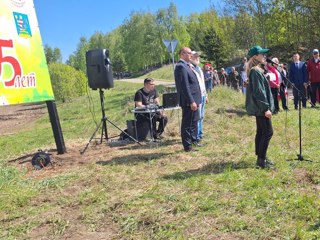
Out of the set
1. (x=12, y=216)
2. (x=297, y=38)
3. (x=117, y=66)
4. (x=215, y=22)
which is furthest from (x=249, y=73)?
(x=117, y=66)

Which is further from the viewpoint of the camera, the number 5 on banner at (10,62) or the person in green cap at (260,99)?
the number 5 on banner at (10,62)

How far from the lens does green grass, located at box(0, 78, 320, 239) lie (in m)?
3.58

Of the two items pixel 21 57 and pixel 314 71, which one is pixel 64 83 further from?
pixel 21 57

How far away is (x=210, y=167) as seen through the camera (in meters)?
5.45

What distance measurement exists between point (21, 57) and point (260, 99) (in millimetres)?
4154

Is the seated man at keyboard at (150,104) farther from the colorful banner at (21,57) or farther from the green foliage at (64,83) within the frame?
the green foliage at (64,83)

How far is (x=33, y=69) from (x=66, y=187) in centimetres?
256

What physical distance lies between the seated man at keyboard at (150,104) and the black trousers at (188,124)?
134 centimetres

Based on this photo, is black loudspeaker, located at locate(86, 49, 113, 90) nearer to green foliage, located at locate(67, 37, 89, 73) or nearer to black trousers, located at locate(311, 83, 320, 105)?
black trousers, located at locate(311, 83, 320, 105)

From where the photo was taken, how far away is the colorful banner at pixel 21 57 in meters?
5.97

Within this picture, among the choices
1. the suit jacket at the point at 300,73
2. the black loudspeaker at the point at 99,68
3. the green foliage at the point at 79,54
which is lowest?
the suit jacket at the point at 300,73

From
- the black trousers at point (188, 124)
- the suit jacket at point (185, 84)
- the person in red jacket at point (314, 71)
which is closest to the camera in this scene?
the suit jacket at point (185, 84)

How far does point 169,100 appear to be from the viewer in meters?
7.71

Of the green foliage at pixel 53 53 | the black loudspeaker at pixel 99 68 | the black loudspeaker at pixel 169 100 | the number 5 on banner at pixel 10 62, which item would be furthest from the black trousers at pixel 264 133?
the green foliage at pixel 53 53
